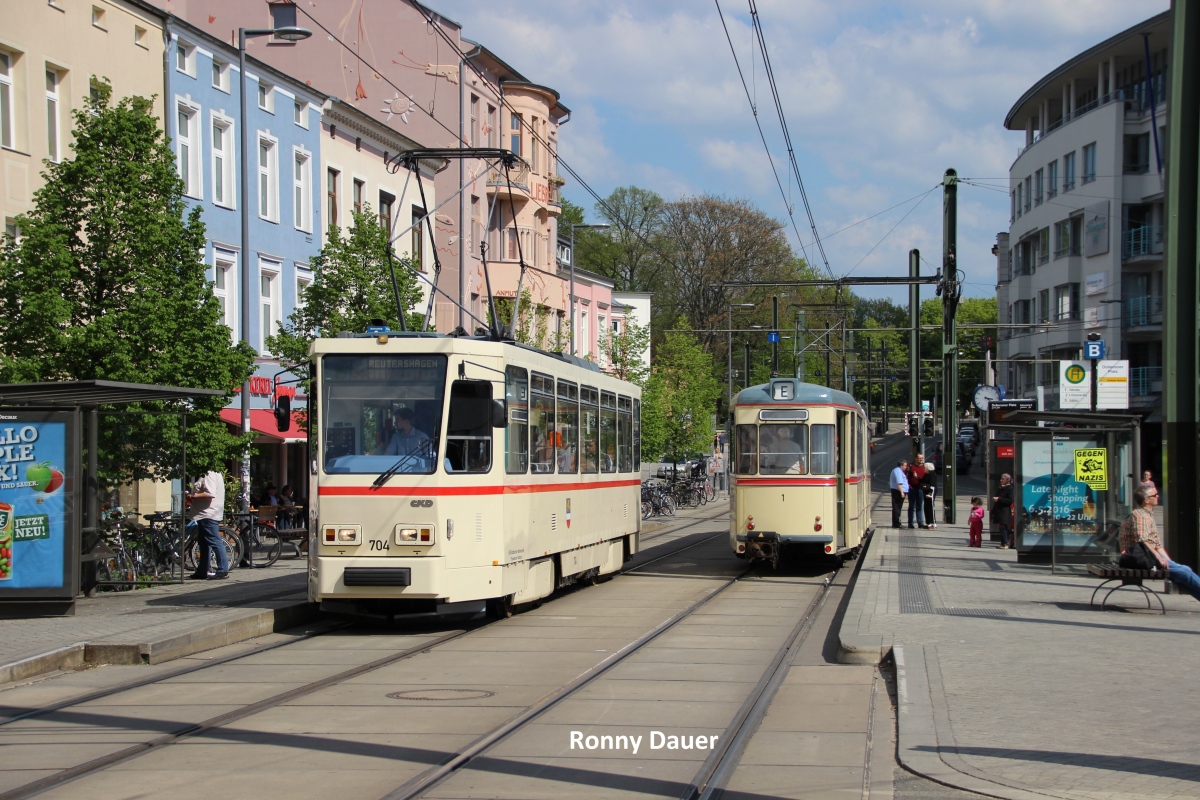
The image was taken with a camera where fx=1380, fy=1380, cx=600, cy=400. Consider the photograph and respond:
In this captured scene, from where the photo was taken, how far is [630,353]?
4909cm

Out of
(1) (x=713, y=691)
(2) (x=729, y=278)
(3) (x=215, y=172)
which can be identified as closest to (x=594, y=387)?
(1) (x=713, y=691)

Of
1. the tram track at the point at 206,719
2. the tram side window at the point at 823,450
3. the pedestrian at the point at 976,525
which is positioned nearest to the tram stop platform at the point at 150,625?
the tram track at the point at 206,719

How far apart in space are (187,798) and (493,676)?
4.49 meters

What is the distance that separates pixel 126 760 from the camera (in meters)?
8.04

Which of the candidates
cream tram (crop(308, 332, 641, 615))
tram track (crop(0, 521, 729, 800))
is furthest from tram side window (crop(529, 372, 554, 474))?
tram track (crop(0, 521, 729, 800))

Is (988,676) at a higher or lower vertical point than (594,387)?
lower

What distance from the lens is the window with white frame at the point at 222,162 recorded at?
31.0 m

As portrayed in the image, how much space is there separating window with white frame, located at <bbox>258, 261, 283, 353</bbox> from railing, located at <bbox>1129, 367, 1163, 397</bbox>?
4266cm

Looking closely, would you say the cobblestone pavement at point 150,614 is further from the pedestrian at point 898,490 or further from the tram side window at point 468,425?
the pedestrian at point 898,490

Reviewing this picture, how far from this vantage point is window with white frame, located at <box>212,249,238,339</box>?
102 ft

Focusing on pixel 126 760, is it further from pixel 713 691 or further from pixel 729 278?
pixel 729 278

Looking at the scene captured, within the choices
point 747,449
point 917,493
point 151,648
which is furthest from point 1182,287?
point 917,493

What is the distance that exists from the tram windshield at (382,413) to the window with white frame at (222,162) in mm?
18044

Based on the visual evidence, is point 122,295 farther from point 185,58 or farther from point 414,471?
point 185,58
